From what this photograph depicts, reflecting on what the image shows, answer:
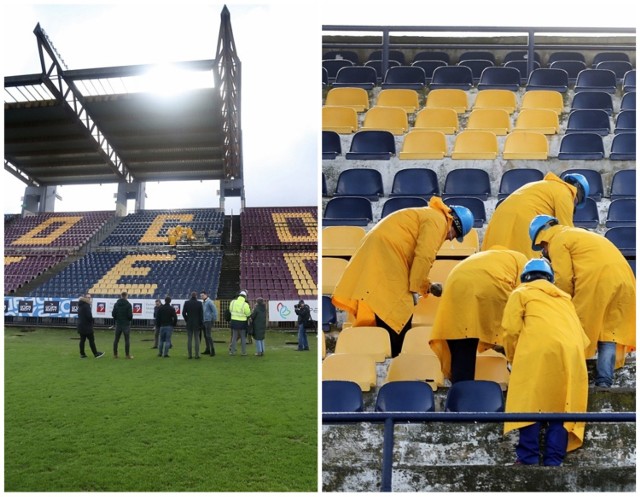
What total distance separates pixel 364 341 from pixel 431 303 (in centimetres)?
48

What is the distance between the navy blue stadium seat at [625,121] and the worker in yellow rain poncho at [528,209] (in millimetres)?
1730

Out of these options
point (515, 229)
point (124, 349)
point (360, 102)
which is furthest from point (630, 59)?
point (124, 349)

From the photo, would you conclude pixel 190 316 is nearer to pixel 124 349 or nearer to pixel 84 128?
pixel 124 349

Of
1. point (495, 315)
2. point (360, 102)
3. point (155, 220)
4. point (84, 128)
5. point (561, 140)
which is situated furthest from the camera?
point (155, 220)

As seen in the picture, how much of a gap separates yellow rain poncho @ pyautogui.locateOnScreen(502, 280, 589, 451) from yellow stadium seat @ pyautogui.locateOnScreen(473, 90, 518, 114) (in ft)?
10.4

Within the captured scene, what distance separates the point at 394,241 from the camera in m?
2.59

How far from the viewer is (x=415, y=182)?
3.71 m

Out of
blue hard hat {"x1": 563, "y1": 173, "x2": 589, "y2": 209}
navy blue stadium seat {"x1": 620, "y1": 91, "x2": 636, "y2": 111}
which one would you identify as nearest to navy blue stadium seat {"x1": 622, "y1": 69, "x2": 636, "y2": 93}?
navy blue stadium seat {"x1": 620, "y1": 91, "x2": 636, "y2": 111}

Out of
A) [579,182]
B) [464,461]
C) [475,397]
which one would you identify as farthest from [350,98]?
[464,461]

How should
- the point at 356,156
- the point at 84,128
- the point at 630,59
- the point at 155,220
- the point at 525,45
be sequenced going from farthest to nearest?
1. the point at 155,220
2. the point at 84,128
3. the point at 525,45
4. the point at 630,59
5. the point at 356,156

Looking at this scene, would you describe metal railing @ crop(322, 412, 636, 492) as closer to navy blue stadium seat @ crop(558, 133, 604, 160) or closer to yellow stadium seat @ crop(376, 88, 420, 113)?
navy blue stadium seat @ crop(558, 133, 604, 160)

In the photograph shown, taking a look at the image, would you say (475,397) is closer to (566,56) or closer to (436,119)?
(436,119)

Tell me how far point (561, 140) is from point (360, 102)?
4.68 ft

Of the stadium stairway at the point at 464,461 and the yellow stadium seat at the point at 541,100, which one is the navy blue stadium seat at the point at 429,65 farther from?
the stadium stairway at the point at 464,461
